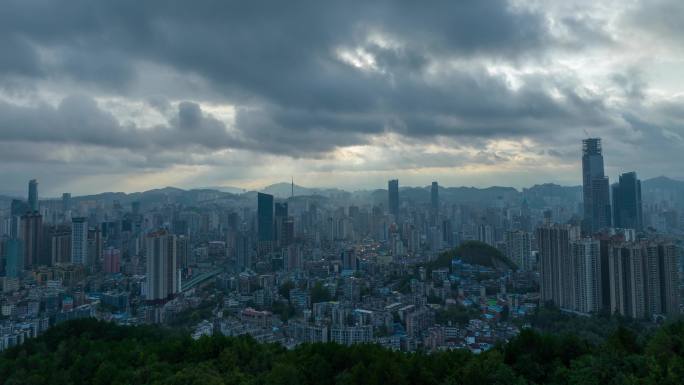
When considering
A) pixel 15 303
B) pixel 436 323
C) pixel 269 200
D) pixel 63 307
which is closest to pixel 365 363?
pixel 436 323

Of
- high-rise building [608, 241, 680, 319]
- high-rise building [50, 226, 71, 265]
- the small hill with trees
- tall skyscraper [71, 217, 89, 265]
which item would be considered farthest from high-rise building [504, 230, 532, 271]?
high-rise building [50, 226, 71, 265]

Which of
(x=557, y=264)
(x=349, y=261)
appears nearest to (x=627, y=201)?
(x=557, y=264)

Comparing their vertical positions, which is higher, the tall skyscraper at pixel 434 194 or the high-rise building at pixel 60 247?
the tall skyscraper at pixel 434 194

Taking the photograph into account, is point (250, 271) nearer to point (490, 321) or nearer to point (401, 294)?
point (401, 294)

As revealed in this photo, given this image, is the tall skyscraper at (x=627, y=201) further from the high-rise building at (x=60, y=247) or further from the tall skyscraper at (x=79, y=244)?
the high-rise building at (x=60, y=247)

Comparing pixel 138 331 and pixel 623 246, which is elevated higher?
pixel 623 246

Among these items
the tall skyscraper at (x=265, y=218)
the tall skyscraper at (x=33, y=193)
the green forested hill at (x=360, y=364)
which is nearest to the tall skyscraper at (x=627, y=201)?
the tall skyscraper at (x=265, y=218)

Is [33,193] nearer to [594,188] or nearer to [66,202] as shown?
[66,202]

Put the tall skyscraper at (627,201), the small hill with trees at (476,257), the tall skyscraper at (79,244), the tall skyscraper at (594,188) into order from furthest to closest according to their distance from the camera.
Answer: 1. the tall skyscraper at (594,188)
2. the tall skyscraper at (627,201)
3. the tall skyscraper at (79,244)
4. the small hill with trees at (476,257)
